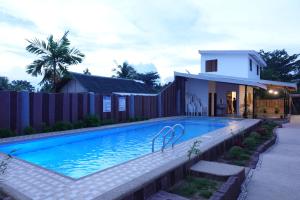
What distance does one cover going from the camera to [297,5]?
12.0 metres

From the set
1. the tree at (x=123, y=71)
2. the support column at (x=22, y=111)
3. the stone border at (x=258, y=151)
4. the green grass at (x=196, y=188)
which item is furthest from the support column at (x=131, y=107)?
the tree at (x=123, y=71)

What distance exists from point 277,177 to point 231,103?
17.3 m

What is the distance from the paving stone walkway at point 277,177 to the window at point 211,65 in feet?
50.5

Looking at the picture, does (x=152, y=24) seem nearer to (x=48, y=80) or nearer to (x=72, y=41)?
(x=72, y=41)

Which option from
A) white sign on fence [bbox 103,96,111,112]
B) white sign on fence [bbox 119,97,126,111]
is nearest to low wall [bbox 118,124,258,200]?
white sign on fence [bbox 103,96,111,112]

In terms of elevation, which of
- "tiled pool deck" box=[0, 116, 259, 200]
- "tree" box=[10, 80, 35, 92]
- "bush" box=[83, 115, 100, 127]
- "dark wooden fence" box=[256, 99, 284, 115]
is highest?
"tree" box=[10, 80, 35, 92]

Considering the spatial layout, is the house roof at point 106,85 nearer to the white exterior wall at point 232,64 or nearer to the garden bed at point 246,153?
the white exterior wall at point 232,64

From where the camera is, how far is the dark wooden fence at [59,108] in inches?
378

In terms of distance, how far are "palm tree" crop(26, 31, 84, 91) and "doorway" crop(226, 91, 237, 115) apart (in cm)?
1236

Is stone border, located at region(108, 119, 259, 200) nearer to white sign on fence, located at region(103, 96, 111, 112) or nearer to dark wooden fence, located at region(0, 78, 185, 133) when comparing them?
dark wooden fence, located at region(0, 78, 185, 133)

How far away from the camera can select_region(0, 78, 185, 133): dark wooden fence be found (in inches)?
378

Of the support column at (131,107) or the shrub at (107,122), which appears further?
the support column at (131,107)

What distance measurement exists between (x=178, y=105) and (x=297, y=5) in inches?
414

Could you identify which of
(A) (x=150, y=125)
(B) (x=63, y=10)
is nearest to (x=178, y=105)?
(A) (x=150, y=125)
